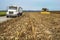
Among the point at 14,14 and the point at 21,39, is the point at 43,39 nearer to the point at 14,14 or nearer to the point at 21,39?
the point at 21,39

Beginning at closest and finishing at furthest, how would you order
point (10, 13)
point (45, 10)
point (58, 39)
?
1. point (58, 39)
2. point (10, 13)
3. point (45, 10)

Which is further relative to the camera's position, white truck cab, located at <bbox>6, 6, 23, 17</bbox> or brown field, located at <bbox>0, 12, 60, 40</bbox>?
white truck cab, located at <bbox>6, 6, 23, 17</bbox>

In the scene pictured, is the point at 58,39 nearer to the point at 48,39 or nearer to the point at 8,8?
the point at 48,39

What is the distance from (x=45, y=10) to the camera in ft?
246

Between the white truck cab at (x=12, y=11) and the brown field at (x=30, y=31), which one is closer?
the brown field at (x=30, y=31)

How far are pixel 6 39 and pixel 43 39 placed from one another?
173 cm

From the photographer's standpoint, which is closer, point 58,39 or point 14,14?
point 58,39

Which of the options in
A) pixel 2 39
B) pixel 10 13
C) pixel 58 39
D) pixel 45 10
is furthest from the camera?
pixel 45 10

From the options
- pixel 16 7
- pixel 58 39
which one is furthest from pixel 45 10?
pixel 58 39

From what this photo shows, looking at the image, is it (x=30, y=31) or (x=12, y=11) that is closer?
(x=30, y=31)

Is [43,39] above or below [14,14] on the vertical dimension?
above

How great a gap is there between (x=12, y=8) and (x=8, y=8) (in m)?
0.84

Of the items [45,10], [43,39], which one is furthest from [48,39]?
[45,10]

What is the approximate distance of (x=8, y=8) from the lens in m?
45.9
